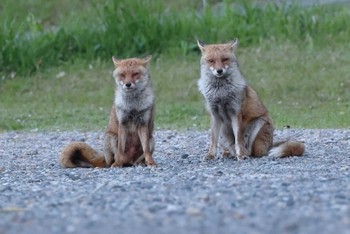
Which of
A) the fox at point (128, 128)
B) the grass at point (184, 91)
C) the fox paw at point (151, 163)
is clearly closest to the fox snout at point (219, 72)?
the fox at point (128, 128)

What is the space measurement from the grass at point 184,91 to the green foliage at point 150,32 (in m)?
0.34

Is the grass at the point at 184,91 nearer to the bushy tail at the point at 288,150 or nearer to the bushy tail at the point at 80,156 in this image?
the bushy tail at the point at 288,150

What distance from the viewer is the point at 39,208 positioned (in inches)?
283

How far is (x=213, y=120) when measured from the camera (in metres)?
11.7

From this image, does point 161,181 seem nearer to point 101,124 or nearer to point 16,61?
point 101,124

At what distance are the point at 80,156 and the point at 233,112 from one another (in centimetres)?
173

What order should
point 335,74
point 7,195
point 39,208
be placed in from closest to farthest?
1. point 39,208
2. point 7,195
3. point 335,74

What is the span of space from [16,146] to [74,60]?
680cm

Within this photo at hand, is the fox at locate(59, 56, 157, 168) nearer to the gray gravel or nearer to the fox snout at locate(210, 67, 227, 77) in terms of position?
the gray gravel

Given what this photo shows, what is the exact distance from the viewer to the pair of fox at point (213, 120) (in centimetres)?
1109

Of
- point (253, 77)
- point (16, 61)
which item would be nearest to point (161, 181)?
point (253, 77)

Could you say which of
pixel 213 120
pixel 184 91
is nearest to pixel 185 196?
pixel 213 120

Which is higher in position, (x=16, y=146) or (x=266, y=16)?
(x=266, y=16)

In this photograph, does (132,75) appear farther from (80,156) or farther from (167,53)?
(167,53)
